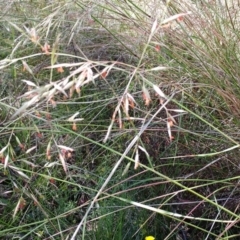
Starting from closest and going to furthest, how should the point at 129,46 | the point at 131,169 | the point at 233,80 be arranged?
the point at 233,80 < the point at 131,169 < the point at 129,46

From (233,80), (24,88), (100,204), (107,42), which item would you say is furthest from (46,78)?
(233,80)

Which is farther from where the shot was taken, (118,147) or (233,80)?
(118,147)

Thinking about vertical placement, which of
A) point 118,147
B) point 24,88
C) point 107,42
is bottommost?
point 118,147

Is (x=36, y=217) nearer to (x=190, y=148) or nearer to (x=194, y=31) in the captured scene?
(x=190, y=148)

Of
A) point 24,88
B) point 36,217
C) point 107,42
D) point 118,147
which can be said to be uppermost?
point 107,42

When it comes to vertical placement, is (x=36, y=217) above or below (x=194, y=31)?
below

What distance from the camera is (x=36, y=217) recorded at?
1.33 m

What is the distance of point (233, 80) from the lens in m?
1.24

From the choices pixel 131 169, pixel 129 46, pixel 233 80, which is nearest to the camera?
pixel 233 80

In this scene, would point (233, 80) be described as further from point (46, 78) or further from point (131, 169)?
point (46, 78)

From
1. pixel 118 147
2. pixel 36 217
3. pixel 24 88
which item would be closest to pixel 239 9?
pixel 118 147

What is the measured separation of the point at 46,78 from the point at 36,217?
1.33 ft

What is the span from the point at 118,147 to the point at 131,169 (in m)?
0.06

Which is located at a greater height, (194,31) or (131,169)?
(194,31)
